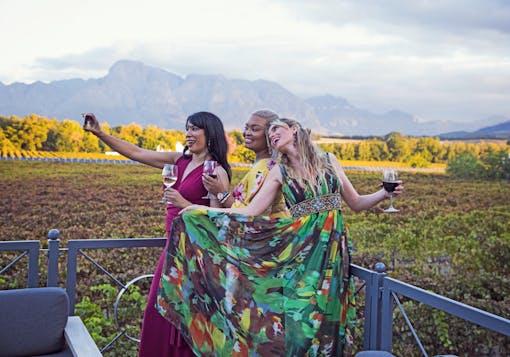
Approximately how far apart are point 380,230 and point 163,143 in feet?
8.16

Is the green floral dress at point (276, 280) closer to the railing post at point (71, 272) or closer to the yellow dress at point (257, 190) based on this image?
the yellow dress at point (257, 190)

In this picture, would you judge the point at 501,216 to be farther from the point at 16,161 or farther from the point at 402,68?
the point at 16,161

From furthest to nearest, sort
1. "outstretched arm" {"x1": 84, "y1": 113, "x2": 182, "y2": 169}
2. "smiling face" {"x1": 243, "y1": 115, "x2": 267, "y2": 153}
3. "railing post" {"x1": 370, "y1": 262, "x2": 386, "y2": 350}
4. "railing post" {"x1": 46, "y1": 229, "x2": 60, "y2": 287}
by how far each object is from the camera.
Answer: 1. "outstretched arm" {"x1": 84, "y1": 113, "x2": 182, "y2": 169}
2. "railing post" {"x1": 46, "y1": 229, "x2": 60, "y2": 287}
3. "smiling face" {"x1": 243, "y1": 115, "x2": 267, "y2": 153}
4. "railing post" {"x1": 370, "y1": 262, "x2": 386, "y2": 350}

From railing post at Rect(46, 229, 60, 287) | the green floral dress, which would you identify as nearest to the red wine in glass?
the green floral dress

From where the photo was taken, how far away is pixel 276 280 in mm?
2398

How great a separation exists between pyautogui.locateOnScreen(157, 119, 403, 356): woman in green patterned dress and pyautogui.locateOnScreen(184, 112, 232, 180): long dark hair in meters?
0.31

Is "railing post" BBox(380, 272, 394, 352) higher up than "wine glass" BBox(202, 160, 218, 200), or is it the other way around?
"wine glass" BBox(202, 160, 218, 200)

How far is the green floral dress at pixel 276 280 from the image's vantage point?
2.37m

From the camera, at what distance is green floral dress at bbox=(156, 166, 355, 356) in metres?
2.37

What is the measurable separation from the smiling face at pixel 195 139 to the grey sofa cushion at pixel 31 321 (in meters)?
0.84

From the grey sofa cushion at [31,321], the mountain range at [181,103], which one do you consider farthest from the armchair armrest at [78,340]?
the mountain range at [181,103]

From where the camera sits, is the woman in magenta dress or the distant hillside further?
the distant hillside

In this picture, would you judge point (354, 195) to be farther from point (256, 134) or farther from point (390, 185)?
point (256, 134)

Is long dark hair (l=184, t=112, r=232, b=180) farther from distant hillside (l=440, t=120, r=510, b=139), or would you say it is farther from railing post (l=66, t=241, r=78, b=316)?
distant hillside (l=440, t=120, r=510, b=139)
